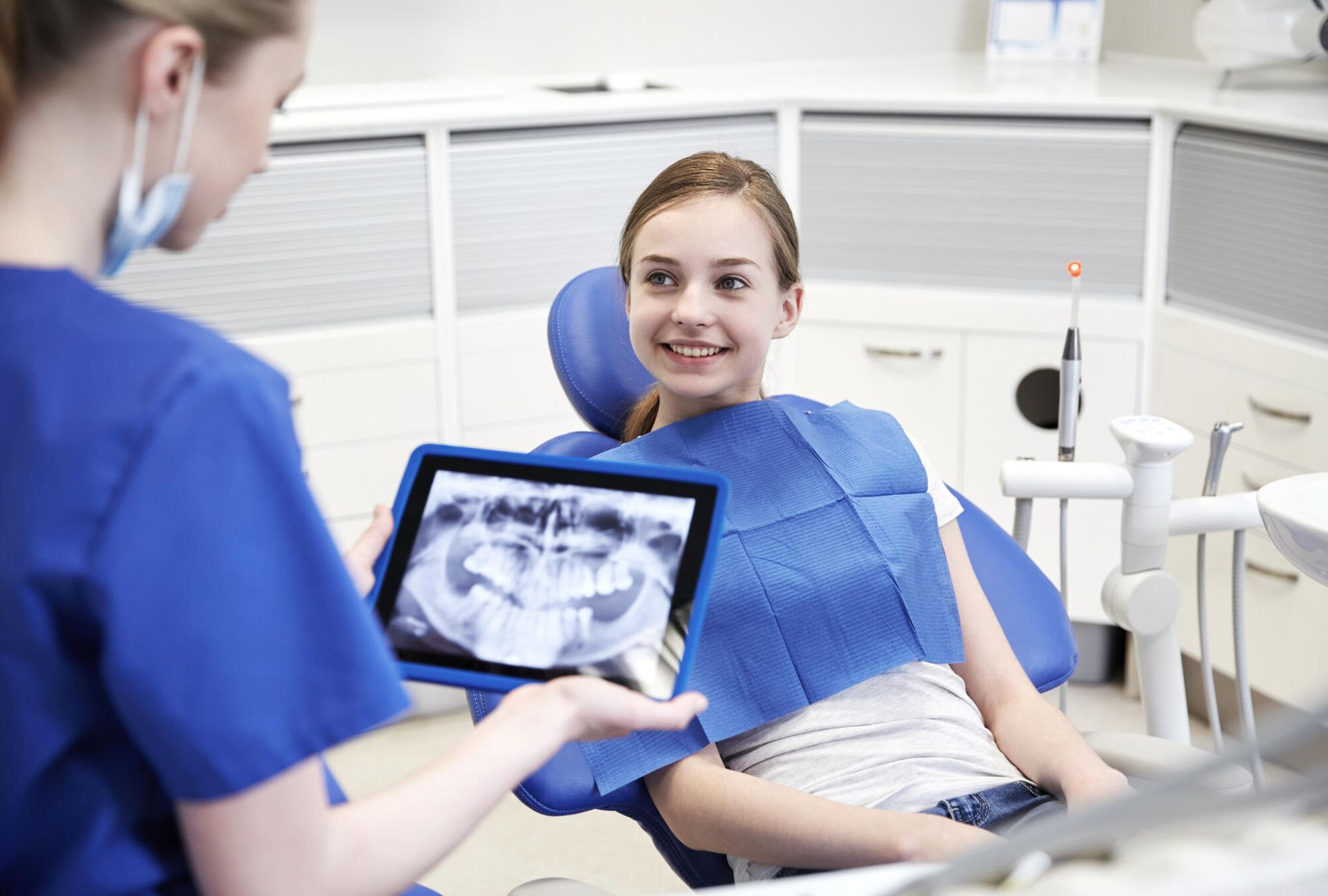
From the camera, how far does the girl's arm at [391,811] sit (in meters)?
0.70

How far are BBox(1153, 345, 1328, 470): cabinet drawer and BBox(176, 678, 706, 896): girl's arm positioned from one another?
162 cm

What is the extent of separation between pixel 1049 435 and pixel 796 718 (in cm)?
140

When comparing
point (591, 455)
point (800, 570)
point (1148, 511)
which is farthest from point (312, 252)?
point (1148, 511)

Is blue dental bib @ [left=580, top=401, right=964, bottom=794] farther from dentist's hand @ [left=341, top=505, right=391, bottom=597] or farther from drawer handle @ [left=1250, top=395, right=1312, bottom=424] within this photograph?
drawer handle @ [left=1250, top=395, right=1312, bottom=424]

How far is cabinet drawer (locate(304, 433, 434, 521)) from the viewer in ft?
8.13

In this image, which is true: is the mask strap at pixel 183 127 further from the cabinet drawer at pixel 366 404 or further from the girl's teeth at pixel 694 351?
the cabinet drawer at pixel 366 404

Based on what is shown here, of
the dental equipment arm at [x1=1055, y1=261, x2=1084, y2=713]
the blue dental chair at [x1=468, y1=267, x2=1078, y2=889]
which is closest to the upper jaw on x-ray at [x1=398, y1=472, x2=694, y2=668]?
the blue dental chair at [x1=468, y1=267, x2=1078, y2=889]

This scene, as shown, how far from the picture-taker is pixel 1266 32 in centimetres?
251

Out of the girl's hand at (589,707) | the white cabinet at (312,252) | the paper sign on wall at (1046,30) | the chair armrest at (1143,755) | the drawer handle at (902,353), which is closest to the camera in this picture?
the girl's hand at (589,707)

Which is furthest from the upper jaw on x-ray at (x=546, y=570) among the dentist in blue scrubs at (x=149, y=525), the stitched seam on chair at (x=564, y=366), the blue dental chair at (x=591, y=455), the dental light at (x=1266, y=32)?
the dental light at (x=1266, y=32)

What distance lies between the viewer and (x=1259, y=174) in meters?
2.27

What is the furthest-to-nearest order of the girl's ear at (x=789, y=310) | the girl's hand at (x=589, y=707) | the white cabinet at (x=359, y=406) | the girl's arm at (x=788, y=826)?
the white cabinet at (x=359, y=406) → the girl's ear at (x=789, y=310) → the girl's arm at (x=788, y=826) → the girl's hand at (x=589, y=707)

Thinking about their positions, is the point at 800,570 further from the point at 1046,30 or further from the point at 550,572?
the point at 1046,30

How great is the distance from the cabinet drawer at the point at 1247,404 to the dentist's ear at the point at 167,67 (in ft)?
6.30
